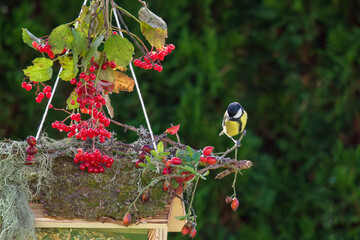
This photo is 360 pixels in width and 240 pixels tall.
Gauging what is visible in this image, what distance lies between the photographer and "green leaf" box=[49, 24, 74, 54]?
0.97 meters

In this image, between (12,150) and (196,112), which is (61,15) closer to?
(196,112)

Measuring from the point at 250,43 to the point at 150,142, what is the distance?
4.40ft

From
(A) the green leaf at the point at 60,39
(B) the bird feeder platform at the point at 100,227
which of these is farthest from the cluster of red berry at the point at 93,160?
(A) the green leaf at the point at 60,39

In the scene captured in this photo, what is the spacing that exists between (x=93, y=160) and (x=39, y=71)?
0.21m

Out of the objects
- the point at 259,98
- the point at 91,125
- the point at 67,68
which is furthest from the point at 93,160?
the point at 259,98

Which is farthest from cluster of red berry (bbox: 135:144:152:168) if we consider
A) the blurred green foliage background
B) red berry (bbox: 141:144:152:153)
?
the blurred green foliage background

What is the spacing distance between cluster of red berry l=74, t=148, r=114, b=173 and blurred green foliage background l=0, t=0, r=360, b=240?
893 mm

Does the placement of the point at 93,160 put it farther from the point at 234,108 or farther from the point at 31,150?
the point at 234,108

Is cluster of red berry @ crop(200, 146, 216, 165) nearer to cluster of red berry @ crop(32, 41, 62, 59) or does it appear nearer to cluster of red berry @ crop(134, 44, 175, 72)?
cluster of red berry @ crop(134, 44, 175, 72)

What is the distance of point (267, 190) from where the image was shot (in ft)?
7.00

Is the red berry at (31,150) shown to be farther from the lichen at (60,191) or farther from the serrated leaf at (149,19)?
the serrated leaf at (149,19)

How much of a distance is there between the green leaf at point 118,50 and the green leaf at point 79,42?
0.04m

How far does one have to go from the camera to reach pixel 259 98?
90.1 inches

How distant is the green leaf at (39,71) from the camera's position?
101 centimetres
